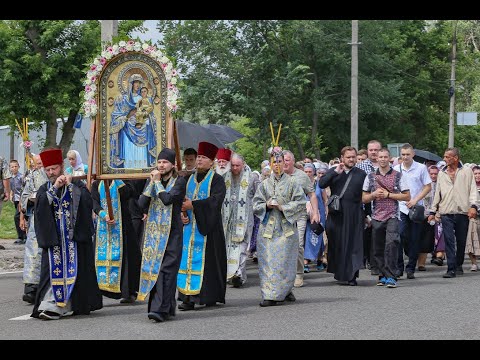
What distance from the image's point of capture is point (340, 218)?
14.8 meters

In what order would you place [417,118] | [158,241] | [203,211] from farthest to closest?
1. [417,118]
2. [203,211]
3. [158,241]

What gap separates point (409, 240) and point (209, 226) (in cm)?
454

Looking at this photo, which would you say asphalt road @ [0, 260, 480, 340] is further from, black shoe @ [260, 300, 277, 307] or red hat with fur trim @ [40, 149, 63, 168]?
red hat with fur trim @ [40, 149, 63, 168]

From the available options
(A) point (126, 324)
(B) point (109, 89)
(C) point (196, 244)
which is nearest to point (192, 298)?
→ (C) point (196, 244)

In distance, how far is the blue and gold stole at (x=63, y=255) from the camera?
443 inches

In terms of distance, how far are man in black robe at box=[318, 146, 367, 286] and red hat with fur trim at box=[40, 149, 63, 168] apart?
14.9ft

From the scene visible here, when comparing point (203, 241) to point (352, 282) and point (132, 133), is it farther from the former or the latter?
point (352, 282)

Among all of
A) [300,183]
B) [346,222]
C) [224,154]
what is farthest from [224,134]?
[300,183]

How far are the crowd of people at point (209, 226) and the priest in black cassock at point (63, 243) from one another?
0.01 m

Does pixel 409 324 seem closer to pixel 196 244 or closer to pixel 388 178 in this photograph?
pixel 196 244

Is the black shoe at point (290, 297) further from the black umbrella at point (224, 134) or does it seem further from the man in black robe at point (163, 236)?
the black umbrella at point (224, 134)

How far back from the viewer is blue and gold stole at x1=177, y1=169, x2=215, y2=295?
1217 cm

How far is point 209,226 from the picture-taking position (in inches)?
478

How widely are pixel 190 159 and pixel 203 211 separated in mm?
1041
